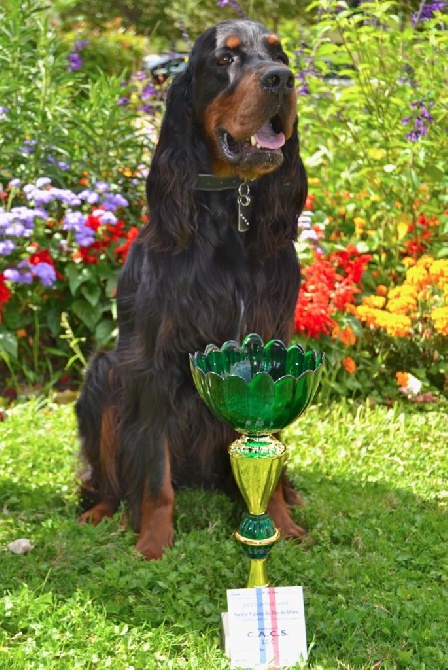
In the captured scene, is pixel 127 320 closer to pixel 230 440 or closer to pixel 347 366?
pixel 230 440

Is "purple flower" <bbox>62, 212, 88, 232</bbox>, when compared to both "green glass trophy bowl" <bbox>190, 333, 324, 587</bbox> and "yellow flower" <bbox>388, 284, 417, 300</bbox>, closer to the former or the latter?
"yellow flower" <bbox>388, 284, 417, 300</bbox>

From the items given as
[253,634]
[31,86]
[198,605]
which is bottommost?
[198,605]

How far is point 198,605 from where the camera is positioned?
254 centimetres

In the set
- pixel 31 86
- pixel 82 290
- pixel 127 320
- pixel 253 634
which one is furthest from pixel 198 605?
pixel 31 86

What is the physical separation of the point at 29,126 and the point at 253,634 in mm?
3245

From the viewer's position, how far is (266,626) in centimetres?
220

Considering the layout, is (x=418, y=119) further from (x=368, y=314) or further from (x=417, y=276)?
(x=368, y=314)

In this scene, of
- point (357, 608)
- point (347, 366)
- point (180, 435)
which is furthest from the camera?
point (347, 366)

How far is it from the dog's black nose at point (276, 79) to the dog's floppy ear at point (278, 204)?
28cm

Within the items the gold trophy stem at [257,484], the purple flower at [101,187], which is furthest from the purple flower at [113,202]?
the gold trophy stem at [257,484]

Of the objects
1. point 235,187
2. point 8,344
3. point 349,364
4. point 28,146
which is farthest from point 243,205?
point 28,146

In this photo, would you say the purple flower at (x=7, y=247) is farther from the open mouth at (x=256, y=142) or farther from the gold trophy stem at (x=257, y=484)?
the gold trophy stem at (x=257, y=484)

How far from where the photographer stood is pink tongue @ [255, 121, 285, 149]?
104 inches

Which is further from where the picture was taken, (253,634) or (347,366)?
(347,366)
